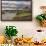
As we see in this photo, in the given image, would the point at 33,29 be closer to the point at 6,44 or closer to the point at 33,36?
the point at 33,36

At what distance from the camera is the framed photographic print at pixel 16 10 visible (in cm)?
265

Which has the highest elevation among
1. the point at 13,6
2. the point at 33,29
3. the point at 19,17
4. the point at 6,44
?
the point at 13,6

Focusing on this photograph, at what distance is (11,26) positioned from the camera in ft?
8.56

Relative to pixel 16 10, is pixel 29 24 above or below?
below

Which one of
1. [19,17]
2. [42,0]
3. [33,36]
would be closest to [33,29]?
[33,36]

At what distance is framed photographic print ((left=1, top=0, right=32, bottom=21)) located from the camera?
8.71 ft

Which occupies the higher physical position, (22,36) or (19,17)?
(19,17)

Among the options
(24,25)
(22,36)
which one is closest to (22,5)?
(24,25)

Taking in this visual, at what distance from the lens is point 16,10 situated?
2.66 m

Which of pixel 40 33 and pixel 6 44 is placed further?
pixel 40 33

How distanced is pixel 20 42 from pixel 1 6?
671 millimetres

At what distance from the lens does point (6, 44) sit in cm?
237

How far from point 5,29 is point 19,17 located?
30cm

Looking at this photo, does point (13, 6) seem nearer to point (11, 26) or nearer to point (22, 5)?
point (22, 5)
